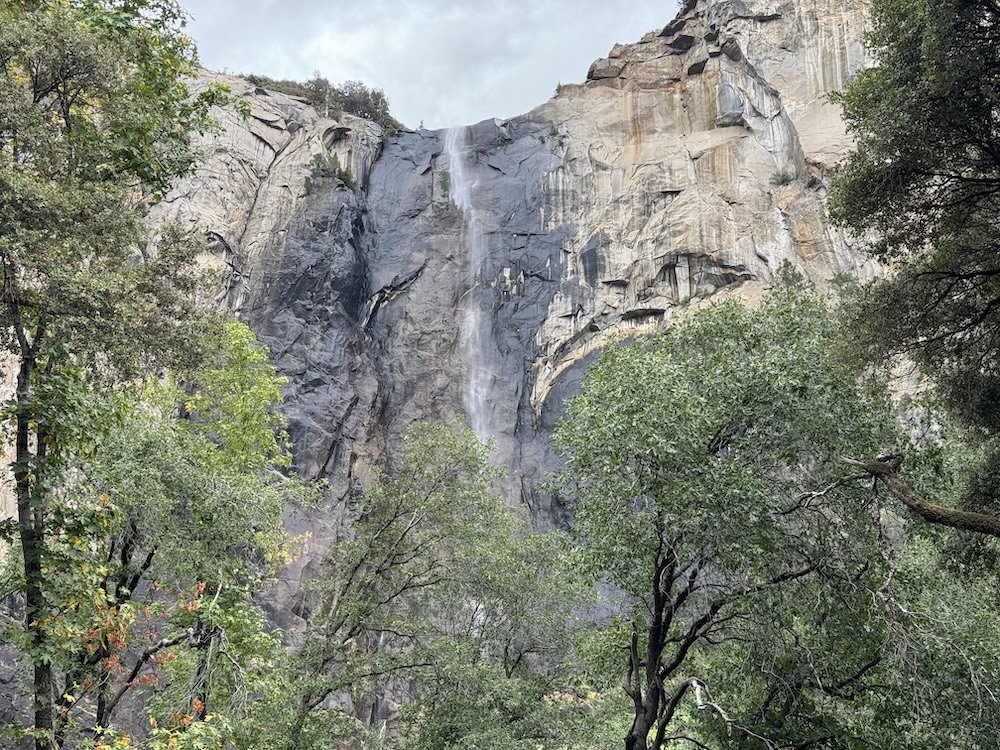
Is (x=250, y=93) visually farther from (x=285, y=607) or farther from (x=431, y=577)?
(x=431, y=577)

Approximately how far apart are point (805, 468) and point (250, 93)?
146ft

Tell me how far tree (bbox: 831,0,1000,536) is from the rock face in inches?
936

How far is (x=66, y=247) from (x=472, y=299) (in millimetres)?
34479

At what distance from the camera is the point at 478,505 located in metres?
15.5

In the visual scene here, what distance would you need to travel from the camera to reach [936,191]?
1003 centimetres

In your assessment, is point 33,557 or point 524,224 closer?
point 33,557

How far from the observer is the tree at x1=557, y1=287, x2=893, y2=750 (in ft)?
27.8

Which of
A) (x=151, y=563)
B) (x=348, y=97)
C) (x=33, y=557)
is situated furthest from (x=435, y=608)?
(x=348, y=97)

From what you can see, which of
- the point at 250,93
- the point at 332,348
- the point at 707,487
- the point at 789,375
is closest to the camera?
the point at 707,487

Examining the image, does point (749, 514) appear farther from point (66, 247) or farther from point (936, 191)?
point (66, 247)

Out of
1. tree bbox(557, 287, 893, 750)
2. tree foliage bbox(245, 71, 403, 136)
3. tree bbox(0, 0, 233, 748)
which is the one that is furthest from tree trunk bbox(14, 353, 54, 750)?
tree foliage bbox(245, 71, 403, 136)

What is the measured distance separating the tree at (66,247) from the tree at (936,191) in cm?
886

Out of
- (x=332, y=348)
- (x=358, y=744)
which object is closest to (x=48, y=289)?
(x=358, y=744)

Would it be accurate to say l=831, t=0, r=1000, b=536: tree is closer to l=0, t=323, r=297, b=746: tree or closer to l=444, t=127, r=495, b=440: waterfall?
l=0, t=323, r=297, b=746: tree
